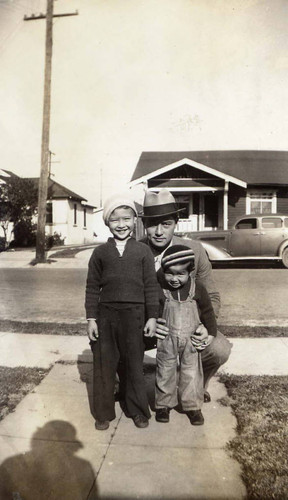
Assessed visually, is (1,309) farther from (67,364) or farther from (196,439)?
(196,439)

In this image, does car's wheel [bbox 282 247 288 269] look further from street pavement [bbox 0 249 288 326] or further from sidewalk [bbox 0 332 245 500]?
sidewalk [bbox 0 332 245 500]

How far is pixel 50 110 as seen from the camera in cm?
1454

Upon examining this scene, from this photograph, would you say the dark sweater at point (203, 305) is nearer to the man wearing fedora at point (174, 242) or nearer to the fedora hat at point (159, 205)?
the man wearing fedora at point (174, 242)

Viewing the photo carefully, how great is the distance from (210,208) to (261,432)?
61.5 feet

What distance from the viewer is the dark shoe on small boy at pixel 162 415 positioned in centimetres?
288

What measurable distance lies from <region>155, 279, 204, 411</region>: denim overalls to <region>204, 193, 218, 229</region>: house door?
1825 cm

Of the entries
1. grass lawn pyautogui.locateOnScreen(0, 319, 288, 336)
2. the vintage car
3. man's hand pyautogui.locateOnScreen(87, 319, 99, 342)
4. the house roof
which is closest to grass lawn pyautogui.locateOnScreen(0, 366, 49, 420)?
man's hand pyautogui.locateOnScreen(87, 319, 99, 342)

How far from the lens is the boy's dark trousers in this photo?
286cm

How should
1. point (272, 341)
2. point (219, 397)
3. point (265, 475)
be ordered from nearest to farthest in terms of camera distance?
point (265, 475)
point (219, 397)
point (272, 341)

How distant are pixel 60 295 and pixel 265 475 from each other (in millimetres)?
6961

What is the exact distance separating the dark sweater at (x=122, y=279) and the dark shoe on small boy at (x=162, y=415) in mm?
662

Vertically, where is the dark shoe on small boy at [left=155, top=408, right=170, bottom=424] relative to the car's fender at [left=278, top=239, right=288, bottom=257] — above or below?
below

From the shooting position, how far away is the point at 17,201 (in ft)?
66.7

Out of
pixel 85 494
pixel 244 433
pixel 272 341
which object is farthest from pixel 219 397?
pixel 272 341
